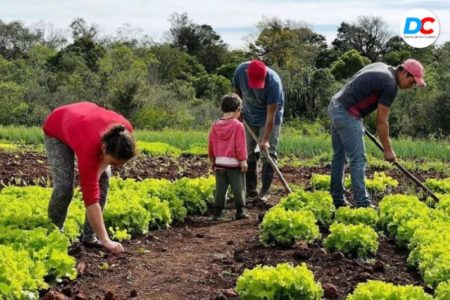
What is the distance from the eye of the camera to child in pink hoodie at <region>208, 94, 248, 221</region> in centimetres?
773

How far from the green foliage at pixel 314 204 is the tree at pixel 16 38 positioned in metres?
54.2

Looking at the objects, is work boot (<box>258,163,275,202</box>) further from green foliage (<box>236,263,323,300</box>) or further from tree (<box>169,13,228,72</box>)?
tree (<box>169,13,228,72</box>)

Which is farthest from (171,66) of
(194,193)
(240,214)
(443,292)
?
(443,292)

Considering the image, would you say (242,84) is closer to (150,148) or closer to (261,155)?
(261,155)

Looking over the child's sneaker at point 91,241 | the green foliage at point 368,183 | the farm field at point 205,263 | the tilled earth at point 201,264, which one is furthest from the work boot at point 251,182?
the child's sneaker at point 91,241

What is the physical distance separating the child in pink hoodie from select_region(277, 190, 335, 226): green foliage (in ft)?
2.42

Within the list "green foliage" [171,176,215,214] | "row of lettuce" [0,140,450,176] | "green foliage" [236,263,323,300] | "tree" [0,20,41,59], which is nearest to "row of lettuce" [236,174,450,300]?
"green foliage" [236,263,323,300]

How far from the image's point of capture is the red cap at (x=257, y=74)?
827 centimetres

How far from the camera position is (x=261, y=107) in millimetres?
8930

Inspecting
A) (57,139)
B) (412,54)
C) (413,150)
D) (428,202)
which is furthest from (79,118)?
(412,54)

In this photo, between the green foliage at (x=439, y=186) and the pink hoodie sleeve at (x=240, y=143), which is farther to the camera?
the green foliage at (x=439, y=186)

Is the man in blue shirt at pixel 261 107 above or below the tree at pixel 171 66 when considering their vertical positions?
above

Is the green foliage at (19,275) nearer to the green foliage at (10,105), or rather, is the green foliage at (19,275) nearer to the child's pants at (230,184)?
the child's pants at (230,184)

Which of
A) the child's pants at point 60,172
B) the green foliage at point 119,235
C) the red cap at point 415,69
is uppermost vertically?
the red cap at point 415,69
